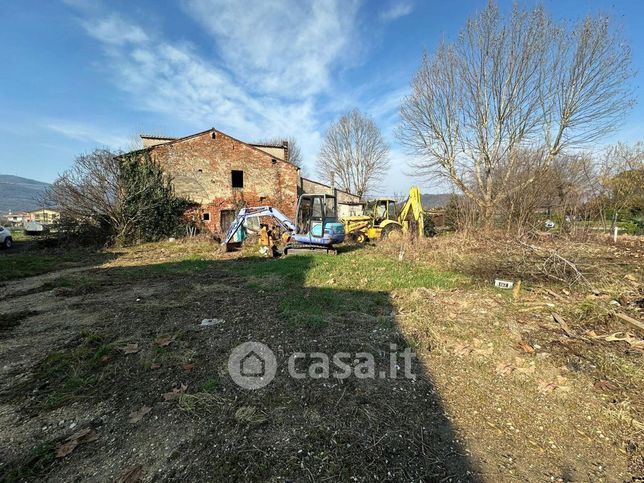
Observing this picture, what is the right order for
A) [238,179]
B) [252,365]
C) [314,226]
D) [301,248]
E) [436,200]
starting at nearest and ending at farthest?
[252,365], [314,226], [301,248], [238,179], [436,200]

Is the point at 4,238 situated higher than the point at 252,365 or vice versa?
the point at 4,238

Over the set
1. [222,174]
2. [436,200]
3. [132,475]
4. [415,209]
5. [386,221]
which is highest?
[222,174]

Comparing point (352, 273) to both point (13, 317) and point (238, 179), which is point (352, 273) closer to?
point (13, 317)

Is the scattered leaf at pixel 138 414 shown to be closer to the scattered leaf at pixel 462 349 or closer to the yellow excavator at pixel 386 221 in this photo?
the scattered leaf at pixel 462 349

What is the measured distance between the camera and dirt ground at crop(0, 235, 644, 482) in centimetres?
206

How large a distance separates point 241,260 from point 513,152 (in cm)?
1352

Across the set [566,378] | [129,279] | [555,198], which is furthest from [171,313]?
[555,198]

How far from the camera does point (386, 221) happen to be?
14727 mm

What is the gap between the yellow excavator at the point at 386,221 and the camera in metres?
12.6

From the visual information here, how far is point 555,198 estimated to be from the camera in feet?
43.0

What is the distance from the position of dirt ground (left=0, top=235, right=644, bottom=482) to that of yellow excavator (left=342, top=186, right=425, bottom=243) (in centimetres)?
685

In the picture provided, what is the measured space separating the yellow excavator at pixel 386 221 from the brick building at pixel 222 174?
17.0 ft

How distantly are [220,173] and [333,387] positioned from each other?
52.7ft

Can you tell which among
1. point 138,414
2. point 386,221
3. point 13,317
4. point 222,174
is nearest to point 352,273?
point 138,414
